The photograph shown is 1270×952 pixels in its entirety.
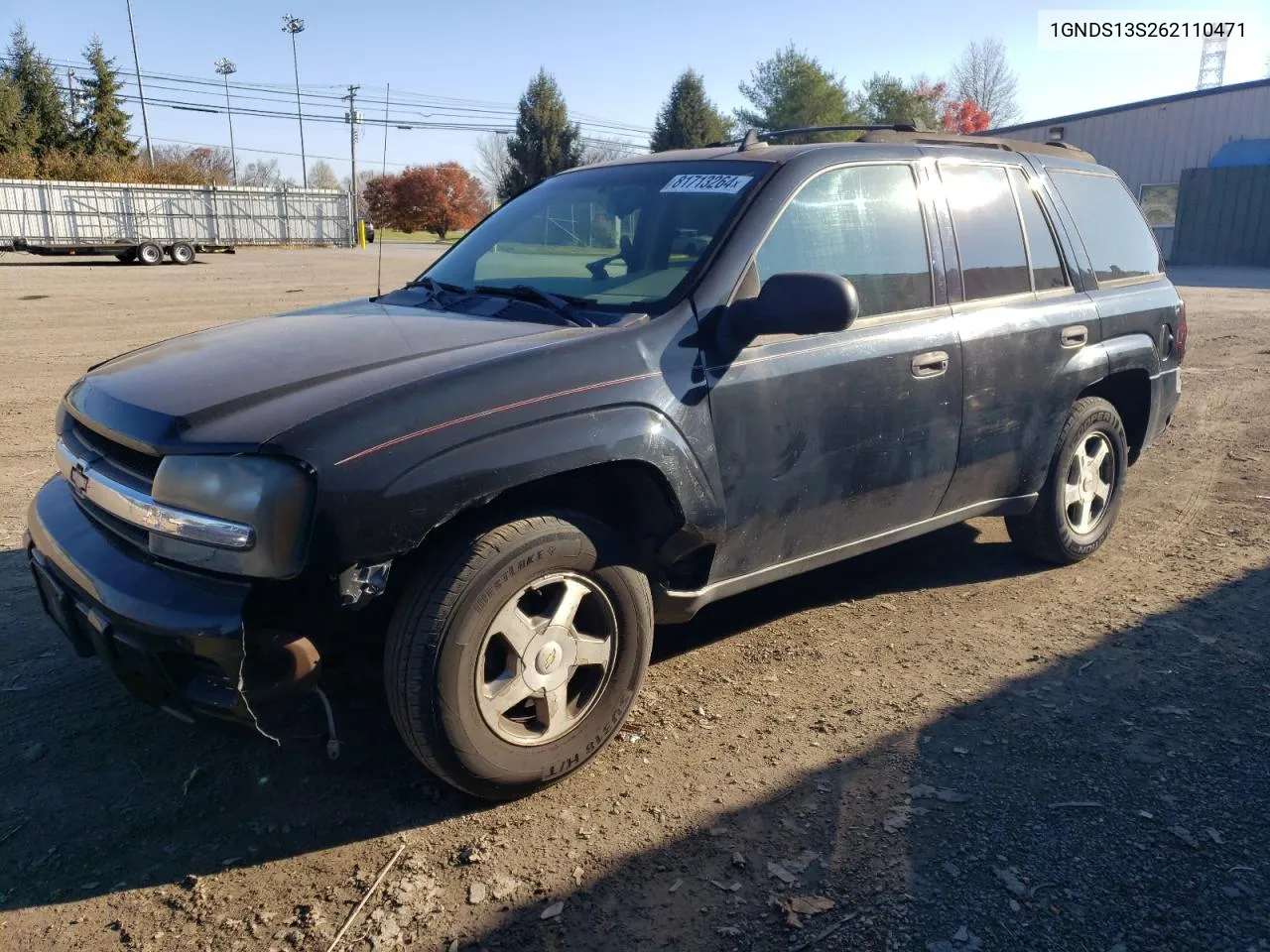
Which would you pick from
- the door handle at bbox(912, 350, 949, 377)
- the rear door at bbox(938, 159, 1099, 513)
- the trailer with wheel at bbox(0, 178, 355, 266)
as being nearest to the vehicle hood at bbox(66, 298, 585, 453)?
the door handle at bbox(912, 350, 949, 377)

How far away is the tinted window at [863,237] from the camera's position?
137 inches

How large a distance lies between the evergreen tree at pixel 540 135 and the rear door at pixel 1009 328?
55246 millimetres

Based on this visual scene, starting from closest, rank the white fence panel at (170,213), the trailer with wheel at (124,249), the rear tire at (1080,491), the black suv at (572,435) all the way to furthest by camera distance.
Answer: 1. the black suv at (572,435)
2. the rear tire at (1080,491)
3. the trailer with wheel at (124,249)
4. the white fence panel at (170,213)

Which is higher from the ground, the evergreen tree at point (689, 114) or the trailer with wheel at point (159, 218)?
the evergreen tree at point (689, 114)

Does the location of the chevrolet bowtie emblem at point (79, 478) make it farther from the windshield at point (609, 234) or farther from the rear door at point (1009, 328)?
the rear door at point (1009, 328)

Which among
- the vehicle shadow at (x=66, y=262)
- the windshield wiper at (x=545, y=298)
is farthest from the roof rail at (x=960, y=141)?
the vehicle shadow at (x=66, y=262)

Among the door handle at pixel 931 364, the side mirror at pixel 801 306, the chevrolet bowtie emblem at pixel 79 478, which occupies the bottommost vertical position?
the chevrolet bowtie emblem at pixel 79 478

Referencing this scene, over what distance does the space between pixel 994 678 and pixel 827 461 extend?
106 cm

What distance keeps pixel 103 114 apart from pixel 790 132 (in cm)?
5444

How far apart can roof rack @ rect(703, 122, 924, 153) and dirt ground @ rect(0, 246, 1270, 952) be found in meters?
1.96

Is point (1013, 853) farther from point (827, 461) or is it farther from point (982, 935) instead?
point (827, 461)

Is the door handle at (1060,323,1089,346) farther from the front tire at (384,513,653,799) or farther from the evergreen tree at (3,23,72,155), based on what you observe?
the evergreen tree at (3,23,72,155)

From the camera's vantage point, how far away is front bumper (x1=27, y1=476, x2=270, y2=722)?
2441 mm

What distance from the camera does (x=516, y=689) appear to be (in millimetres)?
2889
